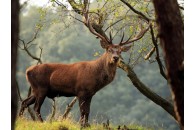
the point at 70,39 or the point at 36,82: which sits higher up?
the point at 70,39

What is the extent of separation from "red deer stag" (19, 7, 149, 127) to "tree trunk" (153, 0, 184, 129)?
16.5ft

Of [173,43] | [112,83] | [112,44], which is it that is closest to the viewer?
[173,43]

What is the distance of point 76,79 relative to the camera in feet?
42.8

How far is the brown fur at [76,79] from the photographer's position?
12719mm

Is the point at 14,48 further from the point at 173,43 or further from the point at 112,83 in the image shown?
the point at 112,83

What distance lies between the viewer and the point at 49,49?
193ft

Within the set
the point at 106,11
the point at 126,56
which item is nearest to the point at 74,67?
the point at 106,11

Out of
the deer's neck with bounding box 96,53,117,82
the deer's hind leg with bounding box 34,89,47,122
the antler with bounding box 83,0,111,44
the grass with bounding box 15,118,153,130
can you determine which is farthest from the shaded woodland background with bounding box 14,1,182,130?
the grass with bounding box 15,118,153,130

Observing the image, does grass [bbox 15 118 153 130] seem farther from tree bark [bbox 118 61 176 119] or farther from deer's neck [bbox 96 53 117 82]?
deer's neck [bbox 96 53 117 82]

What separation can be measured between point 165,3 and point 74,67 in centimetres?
615

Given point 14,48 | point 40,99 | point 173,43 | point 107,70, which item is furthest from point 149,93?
point 14,48

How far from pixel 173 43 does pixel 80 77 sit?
5881mm

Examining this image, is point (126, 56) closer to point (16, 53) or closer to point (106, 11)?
point (106, 11)

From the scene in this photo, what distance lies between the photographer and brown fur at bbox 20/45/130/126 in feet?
41.7
